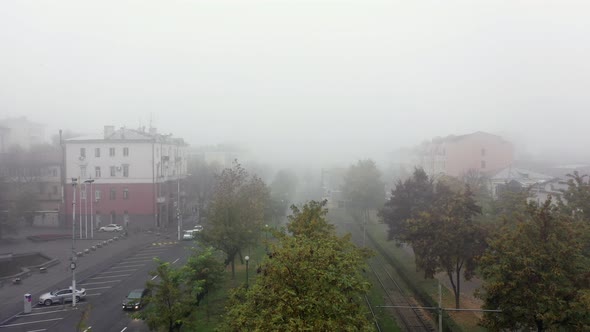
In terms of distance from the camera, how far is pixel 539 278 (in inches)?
536

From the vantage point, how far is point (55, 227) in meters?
45.8

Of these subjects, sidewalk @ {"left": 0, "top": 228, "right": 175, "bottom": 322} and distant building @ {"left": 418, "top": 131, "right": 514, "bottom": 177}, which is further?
distant building @ {"left": 418, "top": 131, "right": 514, "bottom": 177}

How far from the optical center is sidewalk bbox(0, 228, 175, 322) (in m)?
23.1

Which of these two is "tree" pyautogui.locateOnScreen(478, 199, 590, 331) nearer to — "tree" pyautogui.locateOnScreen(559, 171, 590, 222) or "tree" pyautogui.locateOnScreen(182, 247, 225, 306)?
"tree" pyautogui.locateOnScreen(559, 171, 590, 222)

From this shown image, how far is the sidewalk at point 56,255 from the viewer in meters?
23.1

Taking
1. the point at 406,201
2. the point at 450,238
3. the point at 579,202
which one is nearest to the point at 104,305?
the point at 450,238

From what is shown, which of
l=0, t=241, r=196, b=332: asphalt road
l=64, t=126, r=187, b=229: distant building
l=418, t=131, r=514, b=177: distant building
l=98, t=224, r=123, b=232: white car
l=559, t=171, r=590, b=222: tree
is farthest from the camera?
l=418, t=131, r=514, b=177: distant building

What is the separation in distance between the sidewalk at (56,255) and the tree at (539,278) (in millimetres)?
19056

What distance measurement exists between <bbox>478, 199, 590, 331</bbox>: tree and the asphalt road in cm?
1253

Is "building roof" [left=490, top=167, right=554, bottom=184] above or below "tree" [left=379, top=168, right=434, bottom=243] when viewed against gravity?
above

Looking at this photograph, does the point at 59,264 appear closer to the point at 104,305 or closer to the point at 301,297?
the point at 104,305

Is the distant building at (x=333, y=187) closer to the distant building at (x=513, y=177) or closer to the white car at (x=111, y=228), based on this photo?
the distant building at (x=513, y=177)

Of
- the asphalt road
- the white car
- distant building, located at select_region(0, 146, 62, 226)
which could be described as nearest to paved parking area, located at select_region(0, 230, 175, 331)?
the asphalt road

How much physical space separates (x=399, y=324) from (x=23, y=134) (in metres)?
77.6
